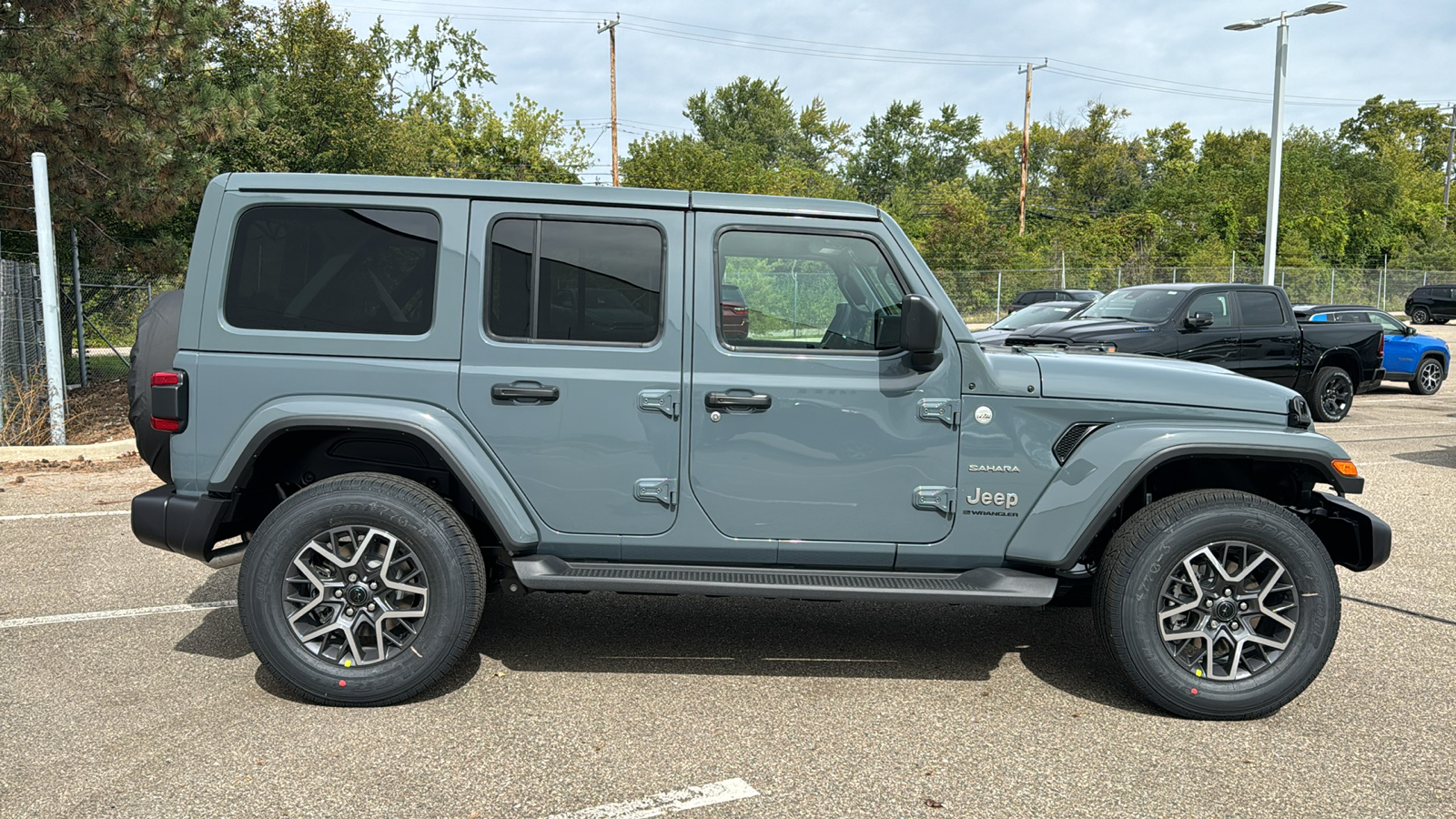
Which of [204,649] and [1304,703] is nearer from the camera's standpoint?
[1304,703]

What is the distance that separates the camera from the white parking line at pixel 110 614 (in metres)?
5.08

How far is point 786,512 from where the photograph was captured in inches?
165

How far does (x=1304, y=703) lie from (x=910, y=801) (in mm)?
2011

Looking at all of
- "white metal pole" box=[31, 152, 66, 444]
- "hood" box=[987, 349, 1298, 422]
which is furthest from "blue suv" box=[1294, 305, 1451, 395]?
"white metal pole" box=[31, 152, 66, 444]

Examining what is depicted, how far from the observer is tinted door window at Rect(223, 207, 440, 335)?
13.9ft

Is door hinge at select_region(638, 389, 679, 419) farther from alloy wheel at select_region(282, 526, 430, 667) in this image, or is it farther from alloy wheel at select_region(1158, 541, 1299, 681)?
alloy wheel at select_region(1158, 541, 1299, 681)

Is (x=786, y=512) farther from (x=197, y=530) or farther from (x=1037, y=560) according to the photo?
(x=197, y=530)

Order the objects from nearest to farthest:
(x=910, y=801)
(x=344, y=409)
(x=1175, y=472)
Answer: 1. (x=910, y=801)
2. (x=344, y=409)
3. (x=1175, y=472)

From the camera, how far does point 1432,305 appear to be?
37.8 metres

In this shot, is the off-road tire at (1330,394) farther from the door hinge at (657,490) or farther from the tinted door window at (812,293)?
the door hinge at (657,490)

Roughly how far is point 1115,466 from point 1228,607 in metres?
0.72

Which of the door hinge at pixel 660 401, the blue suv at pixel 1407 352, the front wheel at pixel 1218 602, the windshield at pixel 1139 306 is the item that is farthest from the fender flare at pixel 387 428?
the blue suv at pixel 1407 352

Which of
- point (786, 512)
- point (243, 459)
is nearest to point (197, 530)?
point (243, 459)

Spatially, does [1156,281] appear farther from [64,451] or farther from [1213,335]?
[64,451]
